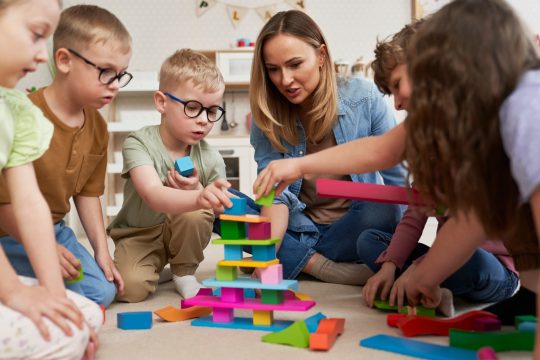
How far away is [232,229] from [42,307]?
44 cm

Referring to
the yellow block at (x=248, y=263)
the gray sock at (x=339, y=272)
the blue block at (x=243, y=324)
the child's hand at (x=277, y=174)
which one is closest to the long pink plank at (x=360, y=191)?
the child's hand at (x=277, y=174)

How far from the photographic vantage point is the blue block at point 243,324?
123 cm

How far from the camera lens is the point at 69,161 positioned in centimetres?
143

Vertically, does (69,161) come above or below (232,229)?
above

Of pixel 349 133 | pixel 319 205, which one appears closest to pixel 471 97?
pixel 349 133

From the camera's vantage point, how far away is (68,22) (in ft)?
4.68

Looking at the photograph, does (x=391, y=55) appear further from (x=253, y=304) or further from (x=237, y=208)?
(x=253, y=304)

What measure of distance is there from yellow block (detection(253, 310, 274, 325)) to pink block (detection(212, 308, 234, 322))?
59mm

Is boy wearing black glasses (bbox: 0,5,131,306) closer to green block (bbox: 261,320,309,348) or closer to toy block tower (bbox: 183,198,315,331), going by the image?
toy block tower (bbox: 183,198,315,331)

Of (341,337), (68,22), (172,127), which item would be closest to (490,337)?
(341,337)

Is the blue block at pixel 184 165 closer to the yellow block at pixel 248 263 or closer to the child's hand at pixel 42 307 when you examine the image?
the yellow block at pixel 248 263

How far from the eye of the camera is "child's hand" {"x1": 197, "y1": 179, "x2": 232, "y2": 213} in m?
1.23

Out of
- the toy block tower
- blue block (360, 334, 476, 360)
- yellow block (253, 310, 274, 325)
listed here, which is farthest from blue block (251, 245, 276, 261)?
blue block (360, 334, 476, 360)

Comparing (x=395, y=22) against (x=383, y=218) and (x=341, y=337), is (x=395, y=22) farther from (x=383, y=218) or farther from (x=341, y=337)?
(x=341, y=337)
